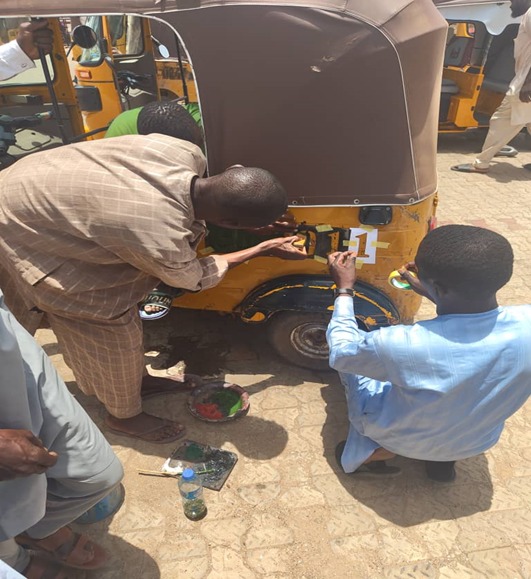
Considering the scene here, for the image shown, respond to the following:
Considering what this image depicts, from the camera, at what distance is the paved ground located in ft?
6.66

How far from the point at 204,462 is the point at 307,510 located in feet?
1.98

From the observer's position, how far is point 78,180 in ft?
6.22

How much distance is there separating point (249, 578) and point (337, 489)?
2.04 ft

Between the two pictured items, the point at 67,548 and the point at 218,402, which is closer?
the point at 67,548

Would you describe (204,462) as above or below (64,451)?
below

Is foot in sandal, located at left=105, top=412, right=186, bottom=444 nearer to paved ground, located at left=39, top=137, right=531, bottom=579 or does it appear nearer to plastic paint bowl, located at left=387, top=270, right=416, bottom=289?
paved ground, located at left=39, top=137, right=531, bottom=579

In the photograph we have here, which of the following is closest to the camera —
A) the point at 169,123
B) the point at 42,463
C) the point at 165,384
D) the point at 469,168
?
the point at 42,463

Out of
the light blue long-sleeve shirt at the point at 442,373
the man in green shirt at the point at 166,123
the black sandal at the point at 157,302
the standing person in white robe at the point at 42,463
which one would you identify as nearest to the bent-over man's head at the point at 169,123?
the man in green shirt at the point at 166,123

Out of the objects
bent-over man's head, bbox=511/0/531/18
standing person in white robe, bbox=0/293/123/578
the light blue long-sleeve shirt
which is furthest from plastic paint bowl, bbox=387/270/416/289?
bent-over man's head, bbox=511/0/531/18

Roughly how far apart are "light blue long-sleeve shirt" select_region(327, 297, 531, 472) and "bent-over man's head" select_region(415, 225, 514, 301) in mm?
135

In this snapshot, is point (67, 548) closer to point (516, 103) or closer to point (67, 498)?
point (67, 498)

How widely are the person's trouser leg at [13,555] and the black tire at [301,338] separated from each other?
66.7 inches

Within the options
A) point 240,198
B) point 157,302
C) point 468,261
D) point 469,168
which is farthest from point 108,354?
point 469,168

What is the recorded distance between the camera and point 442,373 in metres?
1.80
